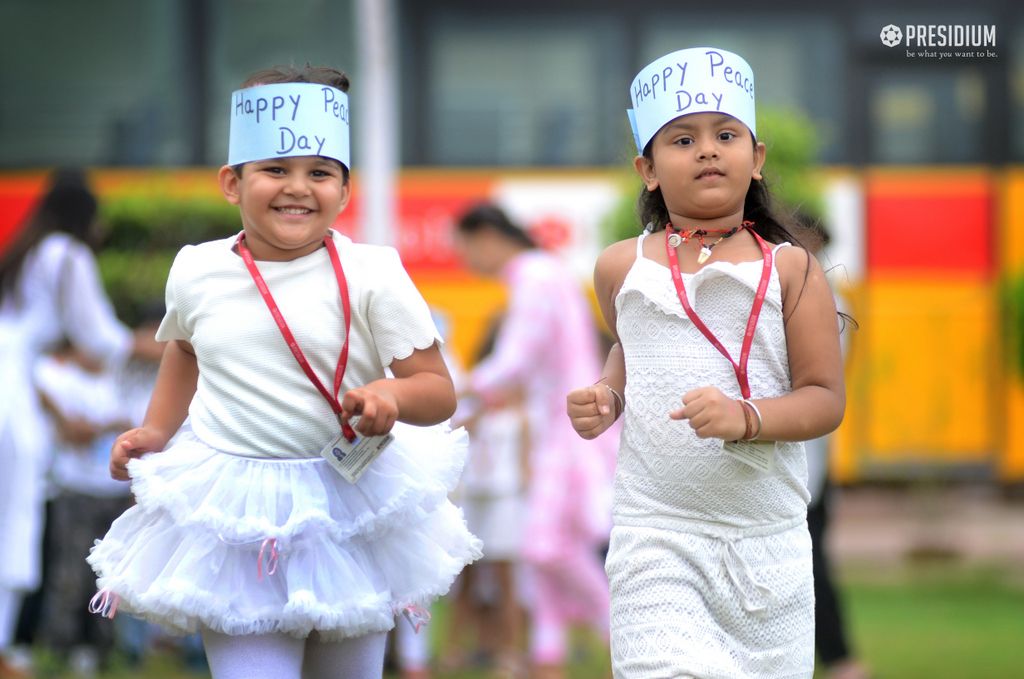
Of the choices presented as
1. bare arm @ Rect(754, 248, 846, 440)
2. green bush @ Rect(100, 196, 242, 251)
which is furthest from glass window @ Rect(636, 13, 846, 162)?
bare arm @ Rect(754, 248, 846, 440)

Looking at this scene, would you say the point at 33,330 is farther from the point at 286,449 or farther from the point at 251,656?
the point at 251,656

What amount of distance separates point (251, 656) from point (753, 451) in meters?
1.05

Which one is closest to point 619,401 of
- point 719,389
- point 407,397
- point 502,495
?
point 719,389

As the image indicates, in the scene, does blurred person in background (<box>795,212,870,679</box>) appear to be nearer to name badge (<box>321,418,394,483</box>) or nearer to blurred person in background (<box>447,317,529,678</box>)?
blurred person in background (<box>447,317,529,678</box>)

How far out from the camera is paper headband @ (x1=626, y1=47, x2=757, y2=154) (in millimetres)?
2418

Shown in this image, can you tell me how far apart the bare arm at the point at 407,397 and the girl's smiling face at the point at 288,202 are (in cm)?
32

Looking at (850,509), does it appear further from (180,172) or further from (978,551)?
(180,172)

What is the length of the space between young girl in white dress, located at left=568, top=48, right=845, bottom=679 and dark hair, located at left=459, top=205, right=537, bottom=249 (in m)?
2.74

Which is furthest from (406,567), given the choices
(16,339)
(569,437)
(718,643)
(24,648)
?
(24,648)

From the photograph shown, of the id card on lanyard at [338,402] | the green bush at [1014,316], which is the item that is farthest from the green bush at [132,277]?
the green bush at [1014,316]

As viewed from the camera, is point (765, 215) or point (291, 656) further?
point (765, 215)

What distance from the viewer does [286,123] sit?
241 centimetres

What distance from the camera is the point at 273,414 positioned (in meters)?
2.41

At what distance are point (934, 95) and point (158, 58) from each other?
653 centimetres
